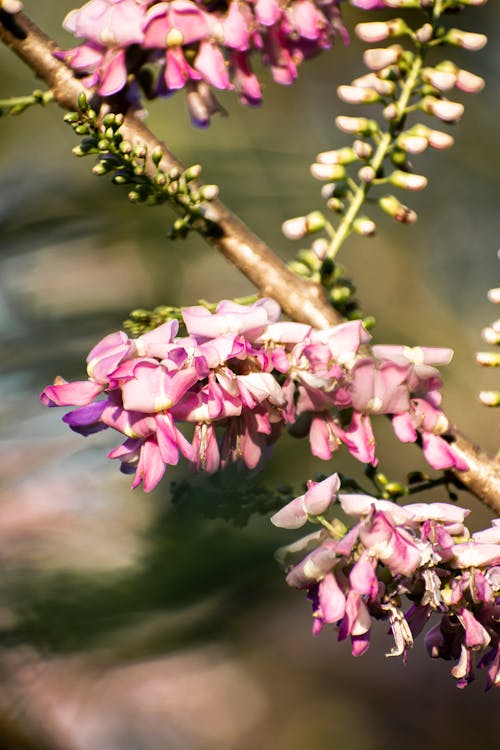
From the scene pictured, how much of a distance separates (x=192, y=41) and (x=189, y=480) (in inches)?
9.2

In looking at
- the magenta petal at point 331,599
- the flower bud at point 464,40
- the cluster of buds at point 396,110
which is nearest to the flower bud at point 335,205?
the cluster of buds at point 396,110

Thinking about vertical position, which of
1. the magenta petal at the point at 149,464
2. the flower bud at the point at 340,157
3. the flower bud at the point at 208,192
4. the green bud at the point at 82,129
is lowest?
the magenta petal at the point at 149,464

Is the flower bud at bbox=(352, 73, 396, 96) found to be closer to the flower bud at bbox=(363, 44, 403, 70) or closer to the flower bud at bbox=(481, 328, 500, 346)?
the flower bud at bbox=(363, 44, 403, 70)

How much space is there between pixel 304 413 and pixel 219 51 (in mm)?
208

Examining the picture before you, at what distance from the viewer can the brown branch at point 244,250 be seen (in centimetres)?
52

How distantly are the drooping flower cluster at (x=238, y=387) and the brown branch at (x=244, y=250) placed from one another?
0.13 ft

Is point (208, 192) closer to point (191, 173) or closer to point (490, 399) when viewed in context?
point (191, 173)

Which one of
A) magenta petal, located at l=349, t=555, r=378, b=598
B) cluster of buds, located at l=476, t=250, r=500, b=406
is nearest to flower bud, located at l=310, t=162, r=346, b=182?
cluster of buds, located at l=476, t=250, r=500, b=406

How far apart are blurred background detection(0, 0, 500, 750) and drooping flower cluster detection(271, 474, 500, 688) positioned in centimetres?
7

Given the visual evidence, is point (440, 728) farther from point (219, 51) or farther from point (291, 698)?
point (219, 51)

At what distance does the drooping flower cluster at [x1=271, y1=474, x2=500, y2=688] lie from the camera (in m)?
0.42

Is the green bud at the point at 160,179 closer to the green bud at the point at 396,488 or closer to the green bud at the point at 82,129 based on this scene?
the green bud at the point at 82,129

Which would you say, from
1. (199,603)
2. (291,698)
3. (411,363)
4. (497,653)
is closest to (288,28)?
(411,363)

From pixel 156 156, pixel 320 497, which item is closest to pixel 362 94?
pixel 156 156
